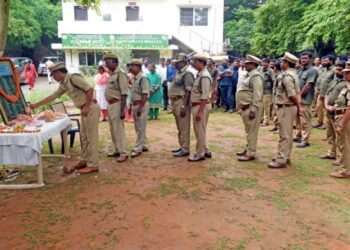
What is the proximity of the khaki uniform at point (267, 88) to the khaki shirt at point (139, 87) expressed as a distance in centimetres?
382

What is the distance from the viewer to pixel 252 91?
604 centimetres

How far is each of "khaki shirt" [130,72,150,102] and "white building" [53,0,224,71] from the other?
16333mm

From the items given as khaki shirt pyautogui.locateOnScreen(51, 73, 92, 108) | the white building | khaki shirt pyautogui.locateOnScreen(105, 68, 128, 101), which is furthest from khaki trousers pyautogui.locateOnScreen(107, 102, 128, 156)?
the white building

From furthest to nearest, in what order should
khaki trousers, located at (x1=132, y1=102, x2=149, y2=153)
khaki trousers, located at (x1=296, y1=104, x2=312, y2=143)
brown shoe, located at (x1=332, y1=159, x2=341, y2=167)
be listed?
1. khaki trousers, located at (x1=296, y1=104, x2=312, y2=143)
2. khaki trousers, located at (x1=132, y1=102, x2=149, y2=153)
3. brown shoe, located at (x1=332, y1=159, x2=341, y2=167)

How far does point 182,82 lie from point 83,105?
5.75ft

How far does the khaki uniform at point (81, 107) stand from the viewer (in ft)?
17.5

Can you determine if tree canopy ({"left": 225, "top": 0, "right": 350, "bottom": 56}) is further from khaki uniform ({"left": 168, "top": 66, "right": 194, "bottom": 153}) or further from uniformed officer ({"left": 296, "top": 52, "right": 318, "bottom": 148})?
khaki uniform ({"left": 168, "top": 66, "right": 194, "bottom": 153})

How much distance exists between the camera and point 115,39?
897 inches

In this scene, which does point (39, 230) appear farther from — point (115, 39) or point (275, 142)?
point (115, 39)

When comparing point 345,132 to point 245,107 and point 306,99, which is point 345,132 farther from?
point 306,99

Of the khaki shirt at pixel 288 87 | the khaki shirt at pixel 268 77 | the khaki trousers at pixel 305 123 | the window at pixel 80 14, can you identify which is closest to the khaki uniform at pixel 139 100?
the khaki shirt at pixel 288 87

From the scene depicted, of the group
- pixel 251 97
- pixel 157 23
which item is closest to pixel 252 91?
pixel 251 97

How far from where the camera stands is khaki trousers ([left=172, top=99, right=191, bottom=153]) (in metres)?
6.43

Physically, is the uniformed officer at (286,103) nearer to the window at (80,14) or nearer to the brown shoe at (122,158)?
the brown shoe at (122,158)
